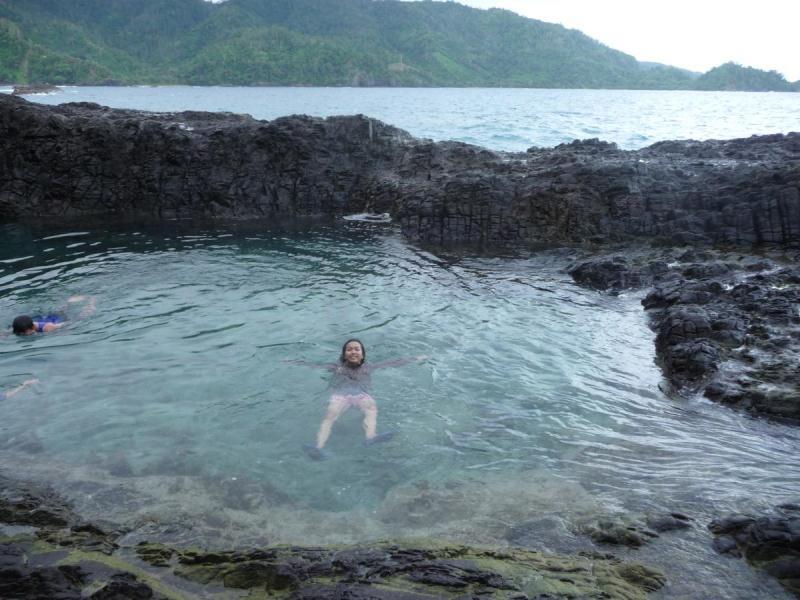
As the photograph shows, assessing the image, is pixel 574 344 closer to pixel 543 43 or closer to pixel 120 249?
pixel 120 249

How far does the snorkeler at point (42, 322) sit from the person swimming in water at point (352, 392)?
4.85m

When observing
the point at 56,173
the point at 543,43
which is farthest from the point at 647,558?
the point at 543,43

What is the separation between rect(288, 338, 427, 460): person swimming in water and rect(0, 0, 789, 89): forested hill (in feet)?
407

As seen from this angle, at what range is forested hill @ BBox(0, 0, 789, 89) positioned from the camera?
12762 cm

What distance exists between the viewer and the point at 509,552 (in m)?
5.25

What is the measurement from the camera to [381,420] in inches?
319

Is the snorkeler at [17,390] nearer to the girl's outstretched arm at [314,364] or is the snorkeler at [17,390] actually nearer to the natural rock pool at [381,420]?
the natural rock pool at [381,420]

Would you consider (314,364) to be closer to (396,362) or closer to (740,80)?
(396,362)

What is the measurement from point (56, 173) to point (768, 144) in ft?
79.5

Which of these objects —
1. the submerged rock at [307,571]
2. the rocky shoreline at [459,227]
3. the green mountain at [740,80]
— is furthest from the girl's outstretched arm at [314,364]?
the green mountain at [740,80]

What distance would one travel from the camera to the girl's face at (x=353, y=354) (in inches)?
362

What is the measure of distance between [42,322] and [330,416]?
6.41 meters

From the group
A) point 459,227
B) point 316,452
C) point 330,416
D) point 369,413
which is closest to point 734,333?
point 369,413

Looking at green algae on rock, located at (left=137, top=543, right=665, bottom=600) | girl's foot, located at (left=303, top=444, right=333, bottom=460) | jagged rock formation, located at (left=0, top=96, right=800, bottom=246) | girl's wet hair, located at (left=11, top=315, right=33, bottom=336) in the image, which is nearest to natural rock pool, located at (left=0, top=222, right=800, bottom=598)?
girl's foot, located at (left=303, top=444, right=333, bottom=460)
